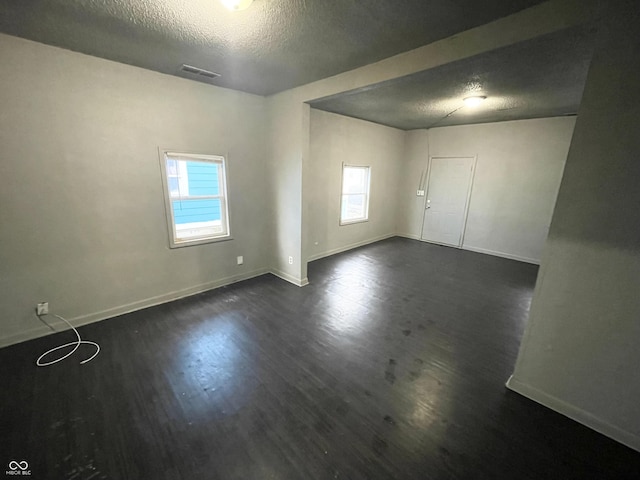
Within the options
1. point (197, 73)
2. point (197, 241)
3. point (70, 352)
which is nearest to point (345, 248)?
point (197, 241)

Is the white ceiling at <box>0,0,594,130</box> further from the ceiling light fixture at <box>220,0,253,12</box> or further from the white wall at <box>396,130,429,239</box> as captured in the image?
the white wall at <box>396,130,429,239</box>

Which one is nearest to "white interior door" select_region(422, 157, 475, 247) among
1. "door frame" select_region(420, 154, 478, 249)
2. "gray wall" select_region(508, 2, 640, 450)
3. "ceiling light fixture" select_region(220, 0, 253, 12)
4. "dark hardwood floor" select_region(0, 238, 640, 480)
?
"door frame" select_region(420, 154, 478, 249)

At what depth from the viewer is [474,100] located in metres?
3.74

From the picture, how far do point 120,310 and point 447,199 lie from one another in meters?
6.54

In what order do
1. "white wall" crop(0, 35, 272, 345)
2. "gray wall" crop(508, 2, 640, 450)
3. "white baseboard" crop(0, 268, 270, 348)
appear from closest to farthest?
"gray wall" crop(508, 2, 640, 450), "white wall" crop(0, 35, 272, 345), "white baseboard" crop(0, 268, 270, 348)

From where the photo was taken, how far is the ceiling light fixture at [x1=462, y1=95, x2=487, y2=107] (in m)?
3.62

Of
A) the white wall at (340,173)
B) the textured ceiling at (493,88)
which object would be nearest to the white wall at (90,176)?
the white wall at (340,173)

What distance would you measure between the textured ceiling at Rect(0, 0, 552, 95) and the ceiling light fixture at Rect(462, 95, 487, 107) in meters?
2.04

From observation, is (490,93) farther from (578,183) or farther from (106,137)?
(106,137)

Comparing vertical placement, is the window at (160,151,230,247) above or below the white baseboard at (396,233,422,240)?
above

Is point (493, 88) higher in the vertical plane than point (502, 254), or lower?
higher

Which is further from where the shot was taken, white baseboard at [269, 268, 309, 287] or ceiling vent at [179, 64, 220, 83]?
white baseboard at [269, 268, 309, 287]

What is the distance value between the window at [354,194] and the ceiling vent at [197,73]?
2.92m

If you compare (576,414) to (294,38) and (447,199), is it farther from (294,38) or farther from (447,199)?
(447,199)
